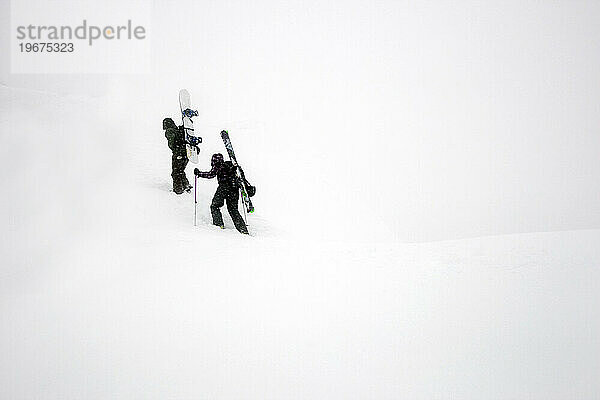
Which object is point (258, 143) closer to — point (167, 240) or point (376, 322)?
point (167, 240)

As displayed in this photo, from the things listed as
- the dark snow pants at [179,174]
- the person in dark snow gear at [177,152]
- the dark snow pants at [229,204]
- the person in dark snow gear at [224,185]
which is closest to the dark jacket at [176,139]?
the person in dark snow gear at [177,152]

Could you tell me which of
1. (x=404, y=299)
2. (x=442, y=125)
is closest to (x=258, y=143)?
(x=404, y=299)

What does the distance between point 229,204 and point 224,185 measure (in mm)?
455

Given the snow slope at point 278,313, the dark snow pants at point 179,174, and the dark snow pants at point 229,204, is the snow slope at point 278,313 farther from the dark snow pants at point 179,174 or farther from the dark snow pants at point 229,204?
the dark snow pants at point 179,174

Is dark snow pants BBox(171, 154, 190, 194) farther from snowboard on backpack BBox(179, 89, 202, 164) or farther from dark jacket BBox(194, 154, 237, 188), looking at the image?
dark jacket BBox(194, 154, 237, 188)

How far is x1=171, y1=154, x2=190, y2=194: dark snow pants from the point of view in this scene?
9461 millimetres

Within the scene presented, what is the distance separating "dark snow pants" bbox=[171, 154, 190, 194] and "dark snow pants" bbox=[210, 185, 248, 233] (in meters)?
2.10

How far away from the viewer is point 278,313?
4.61m

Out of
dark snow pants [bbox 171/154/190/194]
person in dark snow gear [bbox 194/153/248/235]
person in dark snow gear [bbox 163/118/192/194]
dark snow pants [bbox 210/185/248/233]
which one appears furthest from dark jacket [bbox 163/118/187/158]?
dark snow pants [bbox 210/185/248/233]

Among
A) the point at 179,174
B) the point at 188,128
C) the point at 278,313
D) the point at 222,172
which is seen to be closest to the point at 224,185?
the point at 222,172

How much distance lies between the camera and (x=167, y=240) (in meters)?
6.77

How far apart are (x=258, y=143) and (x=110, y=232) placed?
42.2 feet

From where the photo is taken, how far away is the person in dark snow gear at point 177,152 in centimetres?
918

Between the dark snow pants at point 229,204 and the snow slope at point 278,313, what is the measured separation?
2.16 feet
